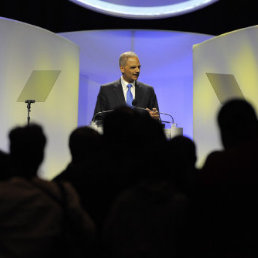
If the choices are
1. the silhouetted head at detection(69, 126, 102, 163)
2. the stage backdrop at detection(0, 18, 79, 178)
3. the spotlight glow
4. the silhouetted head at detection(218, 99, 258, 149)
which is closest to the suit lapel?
the stage backdrop at detection(0, 18, 79, 178)

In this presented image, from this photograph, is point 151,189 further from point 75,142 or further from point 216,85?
point 216,85

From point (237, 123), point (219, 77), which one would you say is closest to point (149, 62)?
point (219, 77)

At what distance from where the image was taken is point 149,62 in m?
8.55

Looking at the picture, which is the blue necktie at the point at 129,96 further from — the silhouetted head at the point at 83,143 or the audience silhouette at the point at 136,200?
the audience silhouette at the point at 136,200

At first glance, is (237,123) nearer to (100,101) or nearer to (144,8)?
(100,101)

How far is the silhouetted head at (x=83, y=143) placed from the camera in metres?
2.08

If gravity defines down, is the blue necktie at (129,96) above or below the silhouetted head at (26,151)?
above

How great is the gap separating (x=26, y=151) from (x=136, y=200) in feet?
1.67

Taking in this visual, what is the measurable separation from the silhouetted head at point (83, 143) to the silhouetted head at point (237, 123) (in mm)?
700

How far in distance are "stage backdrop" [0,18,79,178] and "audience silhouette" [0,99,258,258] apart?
3.28 m

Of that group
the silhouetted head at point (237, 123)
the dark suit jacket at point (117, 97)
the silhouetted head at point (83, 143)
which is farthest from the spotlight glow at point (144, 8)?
the silhouetted head at point (237, 123)

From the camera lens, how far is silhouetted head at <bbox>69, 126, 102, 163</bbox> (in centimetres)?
208

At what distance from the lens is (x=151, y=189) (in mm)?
1362

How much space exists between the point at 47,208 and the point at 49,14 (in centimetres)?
559
